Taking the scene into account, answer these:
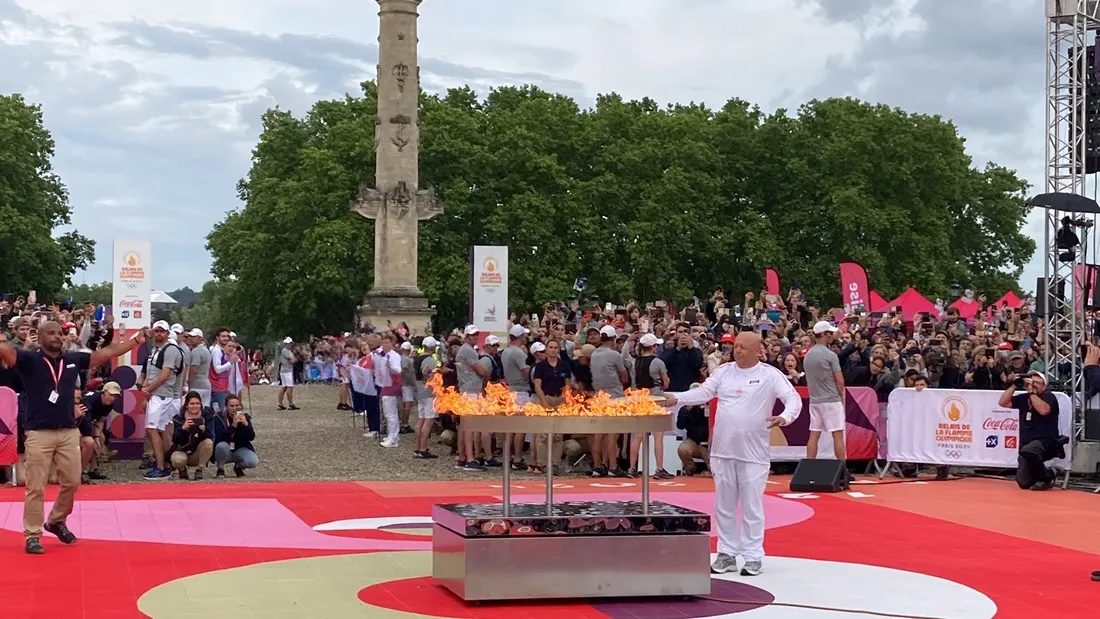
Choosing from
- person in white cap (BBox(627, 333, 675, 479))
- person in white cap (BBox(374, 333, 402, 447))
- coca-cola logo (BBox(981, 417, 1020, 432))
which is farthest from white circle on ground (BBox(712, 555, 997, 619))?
person in white cap (BBox(374, 333, 402, 447))

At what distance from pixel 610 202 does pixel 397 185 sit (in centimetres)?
2038

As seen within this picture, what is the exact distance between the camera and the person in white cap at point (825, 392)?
20109mm

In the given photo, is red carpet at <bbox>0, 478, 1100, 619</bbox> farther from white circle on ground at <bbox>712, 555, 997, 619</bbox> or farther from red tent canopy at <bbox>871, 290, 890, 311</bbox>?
red tent canopy at <bbox>871, 290, 890, 311</bbox>

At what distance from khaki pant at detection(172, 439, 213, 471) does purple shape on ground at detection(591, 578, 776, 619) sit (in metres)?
10.8

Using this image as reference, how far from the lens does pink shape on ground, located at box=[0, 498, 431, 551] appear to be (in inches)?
553

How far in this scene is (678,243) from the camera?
59594mm

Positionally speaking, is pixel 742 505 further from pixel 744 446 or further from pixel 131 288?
pixel 131 288

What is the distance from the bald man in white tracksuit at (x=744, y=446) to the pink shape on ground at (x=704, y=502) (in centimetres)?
383

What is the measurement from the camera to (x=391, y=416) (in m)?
25.5

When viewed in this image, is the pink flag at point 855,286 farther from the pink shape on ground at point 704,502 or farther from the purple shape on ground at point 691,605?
the purple shape on ground at point 691,605

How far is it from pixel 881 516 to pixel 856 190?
148ft

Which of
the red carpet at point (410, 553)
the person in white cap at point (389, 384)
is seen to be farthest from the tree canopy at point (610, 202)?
the red carpet at point (410, 553)

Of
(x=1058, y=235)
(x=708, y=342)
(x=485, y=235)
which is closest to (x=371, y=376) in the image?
(x=708, y=342)

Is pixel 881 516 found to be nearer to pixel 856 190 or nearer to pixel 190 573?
pixel 190 573
